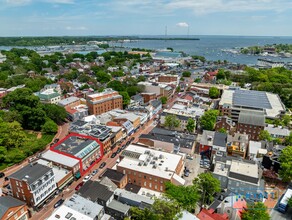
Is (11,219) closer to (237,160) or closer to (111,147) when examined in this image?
(111,147)

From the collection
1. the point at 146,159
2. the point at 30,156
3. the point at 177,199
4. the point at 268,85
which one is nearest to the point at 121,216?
the point at 177,199

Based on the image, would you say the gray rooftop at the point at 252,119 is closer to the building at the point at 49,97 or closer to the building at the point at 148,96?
the building at the point at 148,96

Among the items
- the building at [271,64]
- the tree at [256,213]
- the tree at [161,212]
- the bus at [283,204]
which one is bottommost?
the bus at [283,204]

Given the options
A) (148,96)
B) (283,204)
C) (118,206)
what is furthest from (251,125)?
(118,206)

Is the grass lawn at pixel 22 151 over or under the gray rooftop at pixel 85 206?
under

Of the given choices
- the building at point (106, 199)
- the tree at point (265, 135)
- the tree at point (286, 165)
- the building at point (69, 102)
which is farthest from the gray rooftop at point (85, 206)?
the building at point (69, 102)

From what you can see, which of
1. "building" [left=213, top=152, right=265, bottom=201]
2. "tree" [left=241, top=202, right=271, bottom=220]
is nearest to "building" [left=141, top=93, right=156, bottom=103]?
"building" [left=213, top=152, right=265, bottom=201]

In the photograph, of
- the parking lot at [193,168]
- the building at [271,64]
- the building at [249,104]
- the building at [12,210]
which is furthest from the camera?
the building at [271,64]
